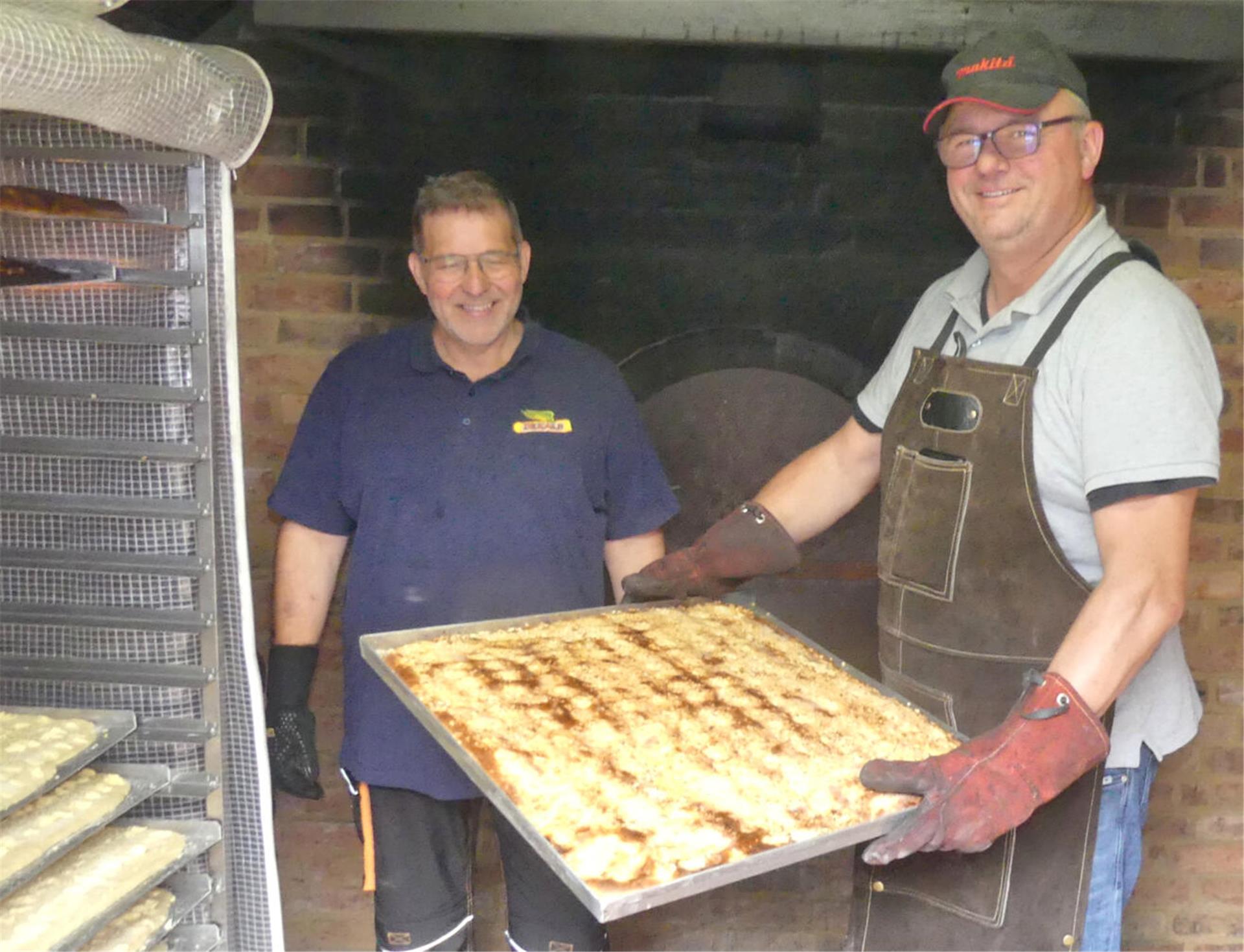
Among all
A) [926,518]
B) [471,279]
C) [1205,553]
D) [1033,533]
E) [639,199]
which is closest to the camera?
[1033,533]

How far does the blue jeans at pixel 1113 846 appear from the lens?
1.86 meters

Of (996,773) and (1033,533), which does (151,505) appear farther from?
(1033,533)

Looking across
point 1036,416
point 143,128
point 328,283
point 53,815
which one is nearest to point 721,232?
point 328,283

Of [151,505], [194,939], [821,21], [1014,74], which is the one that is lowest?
[194,939]

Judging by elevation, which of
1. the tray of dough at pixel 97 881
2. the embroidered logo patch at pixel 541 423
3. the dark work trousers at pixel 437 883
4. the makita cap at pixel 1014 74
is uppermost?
the makita cap at pixel 1014 74

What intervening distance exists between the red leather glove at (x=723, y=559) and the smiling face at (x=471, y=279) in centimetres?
54

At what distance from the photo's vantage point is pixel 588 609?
212 centimetres

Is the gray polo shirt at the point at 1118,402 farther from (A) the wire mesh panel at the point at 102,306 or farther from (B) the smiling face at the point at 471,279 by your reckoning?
(A) the wire mesh panel at the point at 102,306

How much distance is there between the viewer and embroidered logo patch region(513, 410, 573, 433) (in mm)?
2209

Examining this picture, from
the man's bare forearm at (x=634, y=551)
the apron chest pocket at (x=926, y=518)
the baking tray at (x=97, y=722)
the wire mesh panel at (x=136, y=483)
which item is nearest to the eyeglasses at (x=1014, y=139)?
the apron chest pocket at (x=926, y=518)

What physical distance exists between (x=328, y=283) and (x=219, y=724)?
1.26 m

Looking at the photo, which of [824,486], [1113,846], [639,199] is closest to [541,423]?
[824,486]

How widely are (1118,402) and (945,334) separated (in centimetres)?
43

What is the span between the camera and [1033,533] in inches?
70.1
